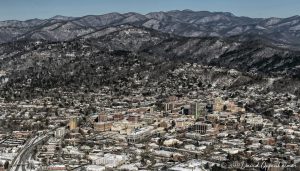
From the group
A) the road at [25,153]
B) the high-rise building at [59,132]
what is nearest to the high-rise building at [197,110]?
the high-rise building at [59,132]

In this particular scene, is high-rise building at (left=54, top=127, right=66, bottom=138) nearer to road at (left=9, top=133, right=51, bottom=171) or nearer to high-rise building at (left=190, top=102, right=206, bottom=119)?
road at (left=9, top=133, right=51, bottom=171)

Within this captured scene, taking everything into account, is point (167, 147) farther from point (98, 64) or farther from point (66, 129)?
point (98, 64)

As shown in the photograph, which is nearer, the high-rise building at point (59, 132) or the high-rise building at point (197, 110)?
the high-rise building at point (59, 132)

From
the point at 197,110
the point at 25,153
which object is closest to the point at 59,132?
the point at 25,153

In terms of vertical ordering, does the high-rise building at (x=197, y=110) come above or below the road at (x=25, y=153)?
above

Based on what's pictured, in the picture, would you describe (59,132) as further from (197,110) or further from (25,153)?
(197,110)

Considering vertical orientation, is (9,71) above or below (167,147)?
above

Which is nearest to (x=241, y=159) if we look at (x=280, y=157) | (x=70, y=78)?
(x=280, y=157)

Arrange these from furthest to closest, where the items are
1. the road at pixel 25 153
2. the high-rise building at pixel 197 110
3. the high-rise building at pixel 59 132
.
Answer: the high-rise building at pixel 197 110, the high-rise building at pixel 59 132, the road at pixel 25 153

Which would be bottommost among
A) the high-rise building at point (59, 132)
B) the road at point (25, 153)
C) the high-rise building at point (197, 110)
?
the road at point (25, 153)

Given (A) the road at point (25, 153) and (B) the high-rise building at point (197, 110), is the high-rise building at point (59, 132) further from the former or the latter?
(B) the high-rise building at point (197, 110)
